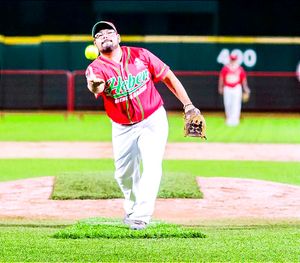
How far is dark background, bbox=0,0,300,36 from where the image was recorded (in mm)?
24891

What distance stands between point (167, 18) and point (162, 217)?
16.2 m

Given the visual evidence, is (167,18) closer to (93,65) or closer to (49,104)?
(49,104)

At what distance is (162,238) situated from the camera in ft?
26.4

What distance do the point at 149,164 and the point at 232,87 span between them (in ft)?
52.3

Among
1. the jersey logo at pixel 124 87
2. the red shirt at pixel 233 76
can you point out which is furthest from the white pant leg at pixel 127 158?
the red shirt at pixel 233 76

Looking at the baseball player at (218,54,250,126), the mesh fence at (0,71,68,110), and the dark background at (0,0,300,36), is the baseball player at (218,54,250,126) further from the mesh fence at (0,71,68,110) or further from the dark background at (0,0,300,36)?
the mesh fence at (0,71,68,110)

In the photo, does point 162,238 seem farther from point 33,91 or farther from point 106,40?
point 33,91

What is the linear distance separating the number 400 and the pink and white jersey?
17722 mm

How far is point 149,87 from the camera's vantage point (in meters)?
8.37

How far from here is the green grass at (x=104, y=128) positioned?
20.8 meters

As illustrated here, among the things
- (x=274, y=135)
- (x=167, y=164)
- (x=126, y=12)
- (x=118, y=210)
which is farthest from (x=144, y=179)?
(x=126, y=12)

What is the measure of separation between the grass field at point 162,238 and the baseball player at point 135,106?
1.72 feet

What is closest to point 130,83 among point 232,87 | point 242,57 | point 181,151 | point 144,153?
point 144,153

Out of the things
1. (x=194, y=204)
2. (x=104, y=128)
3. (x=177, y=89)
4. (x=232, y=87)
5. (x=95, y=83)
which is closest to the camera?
(x=95, y=83)
